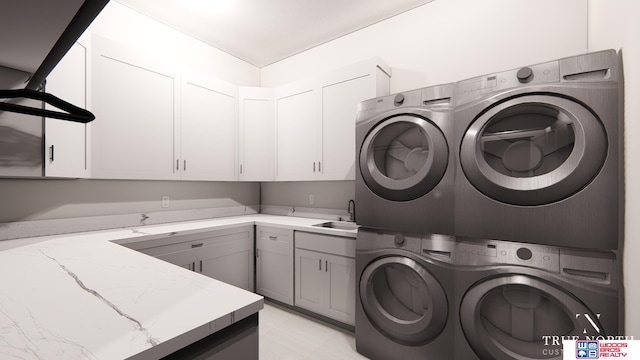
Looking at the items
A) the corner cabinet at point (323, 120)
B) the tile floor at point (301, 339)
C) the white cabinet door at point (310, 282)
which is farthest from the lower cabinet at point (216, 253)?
the corner cabinet at point (323, 120)

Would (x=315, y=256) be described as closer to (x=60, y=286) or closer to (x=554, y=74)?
(x=60, y=286)

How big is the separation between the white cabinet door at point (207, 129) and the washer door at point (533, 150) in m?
2.38

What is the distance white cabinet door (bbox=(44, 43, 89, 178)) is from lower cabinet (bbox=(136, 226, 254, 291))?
761 millimetres

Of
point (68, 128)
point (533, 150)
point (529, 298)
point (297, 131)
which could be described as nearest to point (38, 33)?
point (68, 128)

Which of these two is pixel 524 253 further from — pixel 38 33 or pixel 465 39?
pixel 38 33

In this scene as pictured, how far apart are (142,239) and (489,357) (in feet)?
7.77

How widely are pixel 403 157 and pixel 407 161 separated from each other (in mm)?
43

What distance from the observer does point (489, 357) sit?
4.59ft

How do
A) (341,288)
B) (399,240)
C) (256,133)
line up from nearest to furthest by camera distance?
(399,240), (341,288), (256,133)

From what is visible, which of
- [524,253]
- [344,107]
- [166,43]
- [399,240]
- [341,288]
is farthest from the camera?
[166,43]

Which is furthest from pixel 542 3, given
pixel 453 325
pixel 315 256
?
pixel 315 256

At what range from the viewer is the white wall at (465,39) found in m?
1.94

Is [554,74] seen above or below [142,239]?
above

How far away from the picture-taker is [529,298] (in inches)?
53.8
